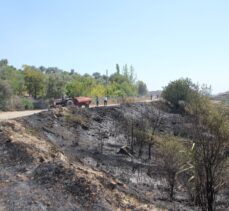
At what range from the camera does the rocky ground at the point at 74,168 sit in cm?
1569

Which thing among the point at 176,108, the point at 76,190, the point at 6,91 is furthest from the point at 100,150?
the point at 176,108

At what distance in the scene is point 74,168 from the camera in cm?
1788

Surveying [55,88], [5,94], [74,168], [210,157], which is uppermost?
[55,88]

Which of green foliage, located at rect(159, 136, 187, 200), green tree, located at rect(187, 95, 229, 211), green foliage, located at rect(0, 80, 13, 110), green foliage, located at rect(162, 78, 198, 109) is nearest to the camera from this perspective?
green tree, located at rect(187, 95, 229, 211)

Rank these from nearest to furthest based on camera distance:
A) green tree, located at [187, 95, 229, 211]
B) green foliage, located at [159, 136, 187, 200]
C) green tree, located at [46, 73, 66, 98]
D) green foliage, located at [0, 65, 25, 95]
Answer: green tree, located at [187, 95, 229, 211] < green foliage, located at [159, 136, 187, 200] < green tree, located at [46, 73, 66, 98] < green foliage, located at [0, 65, 25, 95]

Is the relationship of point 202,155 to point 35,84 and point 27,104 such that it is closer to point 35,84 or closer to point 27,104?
point 27,104

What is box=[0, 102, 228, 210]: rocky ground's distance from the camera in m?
15.7

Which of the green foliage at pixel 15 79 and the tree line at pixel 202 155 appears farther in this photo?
the green foliage at pixel 15 79

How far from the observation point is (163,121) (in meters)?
45.9

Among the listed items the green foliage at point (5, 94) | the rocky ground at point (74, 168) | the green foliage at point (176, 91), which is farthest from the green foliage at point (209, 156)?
the green foliage at point (176, 91)

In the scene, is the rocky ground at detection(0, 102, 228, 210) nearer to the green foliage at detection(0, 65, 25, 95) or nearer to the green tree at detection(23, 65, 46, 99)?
the green foliage at detection(0, 65, 25, 95)

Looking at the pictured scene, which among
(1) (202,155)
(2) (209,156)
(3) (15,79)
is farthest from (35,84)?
(2) (209,156)

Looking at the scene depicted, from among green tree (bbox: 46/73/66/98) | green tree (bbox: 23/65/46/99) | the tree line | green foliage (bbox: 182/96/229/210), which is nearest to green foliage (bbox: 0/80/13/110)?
green tree (bbox: 46/73/66/98)

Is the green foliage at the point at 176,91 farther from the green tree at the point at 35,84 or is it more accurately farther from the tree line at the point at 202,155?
the tree line at the point at 202,155
